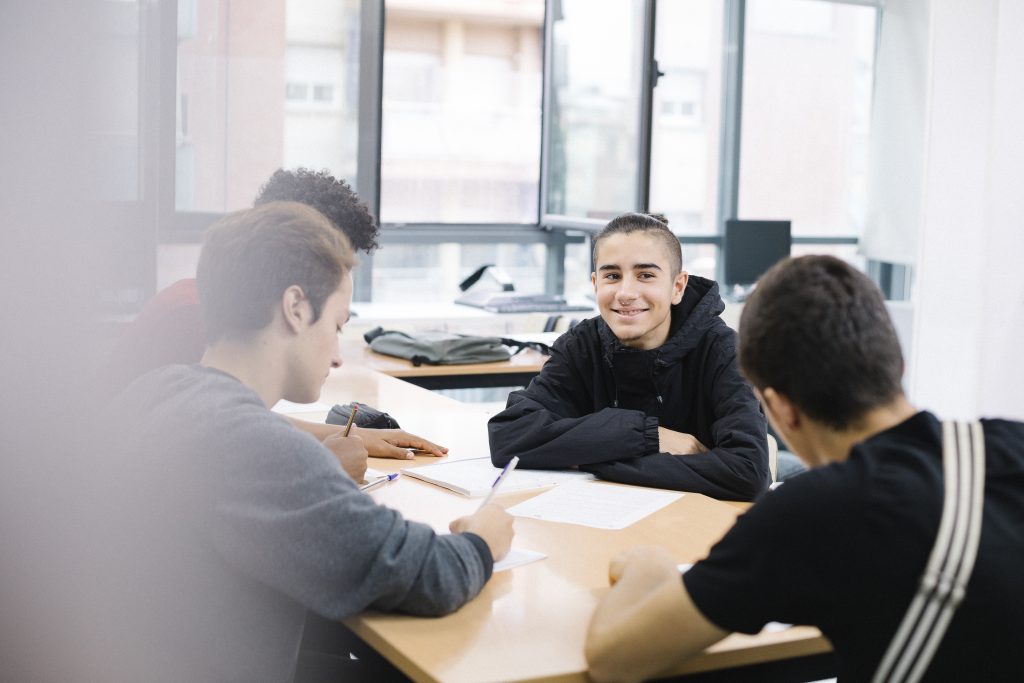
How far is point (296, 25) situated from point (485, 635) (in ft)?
13.7

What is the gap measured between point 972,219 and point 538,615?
9.98ft

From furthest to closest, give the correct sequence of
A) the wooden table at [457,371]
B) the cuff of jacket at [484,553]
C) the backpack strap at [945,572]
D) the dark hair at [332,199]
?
1. the wooden table at [457,371]
2. the dark hair at [332,199]
3. the cuff of jacket at [484,553]
4. the backpack strap at [945,572]

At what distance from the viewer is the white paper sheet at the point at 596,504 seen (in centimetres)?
183

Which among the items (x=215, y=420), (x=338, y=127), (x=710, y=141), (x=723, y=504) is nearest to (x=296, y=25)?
(x=338, y=127)

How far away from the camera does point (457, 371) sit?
383 centimetres

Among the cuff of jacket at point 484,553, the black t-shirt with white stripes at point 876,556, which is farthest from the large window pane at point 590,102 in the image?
the black t-shirt with white stripes at point 876,556

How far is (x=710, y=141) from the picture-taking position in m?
6.53

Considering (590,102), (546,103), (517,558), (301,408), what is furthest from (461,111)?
(517,558)

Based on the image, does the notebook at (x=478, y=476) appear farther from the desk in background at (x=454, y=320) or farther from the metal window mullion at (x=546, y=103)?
the metal window mullion at (x=546, y=103)

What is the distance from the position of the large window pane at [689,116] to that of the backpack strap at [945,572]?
544 centimetres

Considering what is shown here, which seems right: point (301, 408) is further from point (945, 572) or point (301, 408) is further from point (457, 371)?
point (945, 572)

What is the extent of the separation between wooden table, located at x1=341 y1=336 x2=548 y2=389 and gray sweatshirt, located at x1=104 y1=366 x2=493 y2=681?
8.16 ft

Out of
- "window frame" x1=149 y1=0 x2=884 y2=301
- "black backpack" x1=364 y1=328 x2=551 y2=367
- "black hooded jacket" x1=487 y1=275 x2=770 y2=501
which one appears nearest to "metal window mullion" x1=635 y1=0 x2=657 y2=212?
"window frame" x1=149 y1=0 x2=884 y2=301

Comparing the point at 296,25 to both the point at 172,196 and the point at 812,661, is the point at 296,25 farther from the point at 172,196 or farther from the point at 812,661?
the point at 812,661
